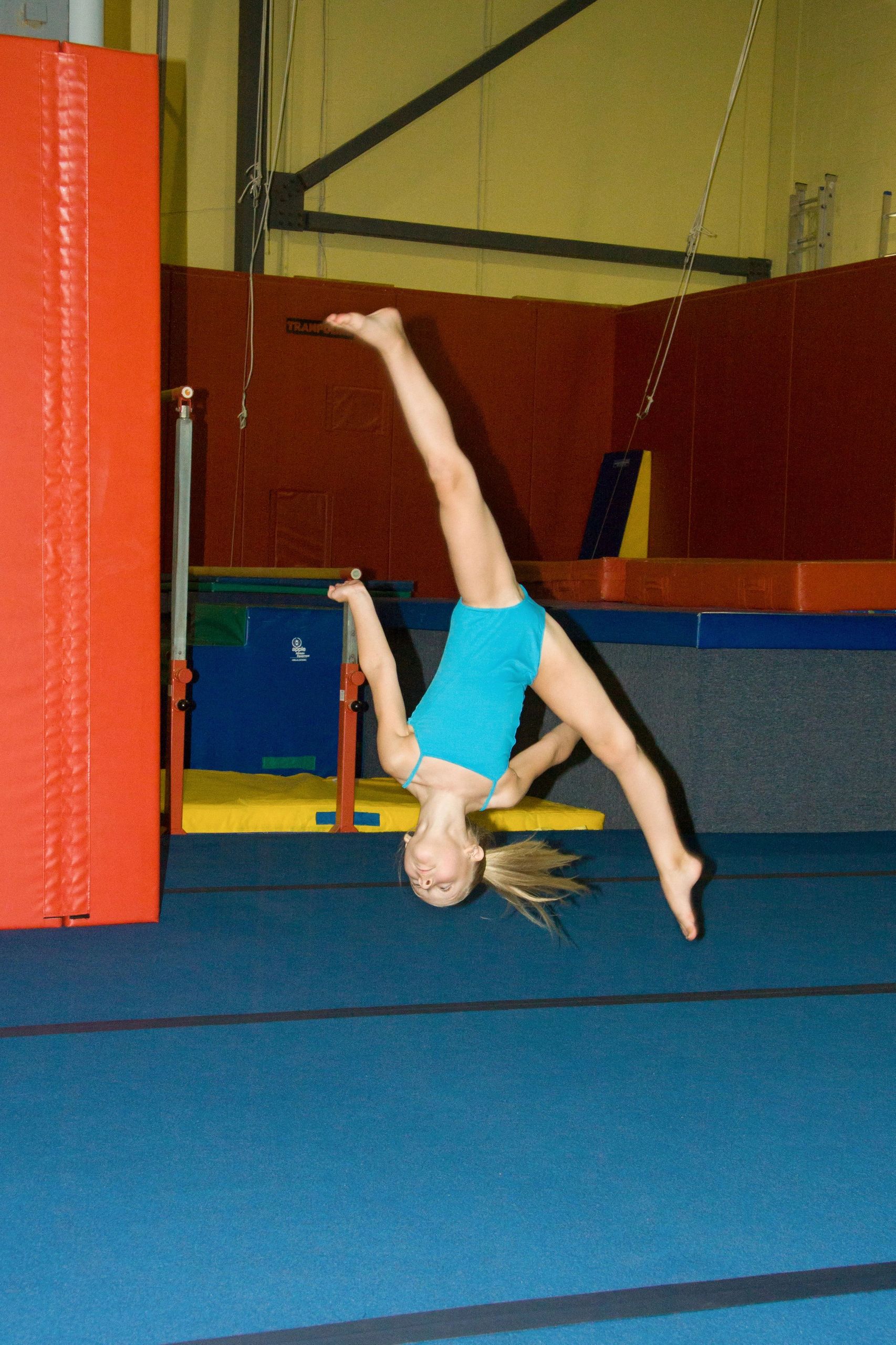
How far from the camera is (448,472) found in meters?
2.54

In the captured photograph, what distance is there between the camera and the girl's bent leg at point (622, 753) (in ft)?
8.53

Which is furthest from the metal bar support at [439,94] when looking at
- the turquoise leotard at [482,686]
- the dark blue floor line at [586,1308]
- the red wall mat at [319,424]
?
the dark blue floor line at [586,1308]

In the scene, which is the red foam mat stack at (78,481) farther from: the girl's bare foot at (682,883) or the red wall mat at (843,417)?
the red wall mat at (843,417)

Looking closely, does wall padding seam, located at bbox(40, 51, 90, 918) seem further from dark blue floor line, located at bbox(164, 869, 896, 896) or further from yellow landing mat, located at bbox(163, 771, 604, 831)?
yellow landing mat, located at bbox(163, 771, 604, 831)

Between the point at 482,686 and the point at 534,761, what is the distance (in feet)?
1.22

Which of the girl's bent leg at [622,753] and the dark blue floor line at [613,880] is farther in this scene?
the dark blue floor line at [613,880]

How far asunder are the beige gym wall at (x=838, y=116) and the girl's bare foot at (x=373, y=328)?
26.0ft

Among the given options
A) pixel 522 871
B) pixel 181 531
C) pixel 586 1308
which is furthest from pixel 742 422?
pixel 586 1308

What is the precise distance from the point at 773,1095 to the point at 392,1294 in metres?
0.90

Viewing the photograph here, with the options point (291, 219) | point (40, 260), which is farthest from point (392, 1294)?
point (291, 219)

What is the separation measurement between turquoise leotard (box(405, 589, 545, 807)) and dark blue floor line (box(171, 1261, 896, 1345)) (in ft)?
4.42

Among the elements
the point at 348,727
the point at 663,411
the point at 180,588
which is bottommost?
the point at 348,727

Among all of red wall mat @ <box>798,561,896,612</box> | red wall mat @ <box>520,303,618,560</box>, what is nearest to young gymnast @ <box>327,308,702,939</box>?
red wall mat @ <box>798,561,896,612</box>

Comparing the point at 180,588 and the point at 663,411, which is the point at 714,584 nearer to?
the point at 180,588
